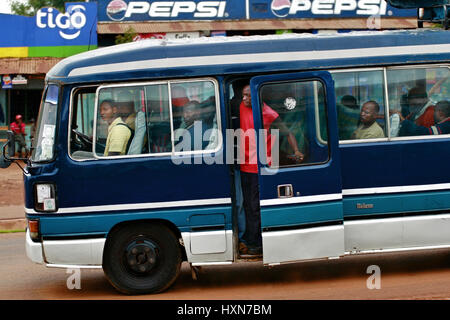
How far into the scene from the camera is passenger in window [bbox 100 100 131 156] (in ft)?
27.1

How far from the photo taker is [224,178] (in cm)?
829

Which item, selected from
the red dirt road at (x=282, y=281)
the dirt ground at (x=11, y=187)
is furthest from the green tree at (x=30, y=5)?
the red dirt road at (x=282, y=281)

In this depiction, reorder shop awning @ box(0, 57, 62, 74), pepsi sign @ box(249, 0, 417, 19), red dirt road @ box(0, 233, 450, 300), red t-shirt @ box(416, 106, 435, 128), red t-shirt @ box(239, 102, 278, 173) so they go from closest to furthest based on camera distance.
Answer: red dirt road @ box(0, 233, 450, 300) → red t-shirt @ box(239, 102, 278, 173) → red t-shirt @ box(416, 106, 435, 128) → shop awning @ box(0, 57, 62, 74) → pepsi sign @ box(249, 0, 417, 19)

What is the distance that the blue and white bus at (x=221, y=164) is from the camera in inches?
322

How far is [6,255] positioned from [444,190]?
689 cm

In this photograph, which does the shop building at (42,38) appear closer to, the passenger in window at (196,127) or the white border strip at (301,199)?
the passenger in window at (196,127)

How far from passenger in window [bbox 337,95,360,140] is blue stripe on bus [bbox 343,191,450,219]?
2.47 ft

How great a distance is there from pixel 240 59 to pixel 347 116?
1.41 metres

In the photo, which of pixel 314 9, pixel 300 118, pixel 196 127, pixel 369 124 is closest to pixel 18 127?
pixel 314 9

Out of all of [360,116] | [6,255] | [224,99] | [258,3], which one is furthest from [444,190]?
[258,3]

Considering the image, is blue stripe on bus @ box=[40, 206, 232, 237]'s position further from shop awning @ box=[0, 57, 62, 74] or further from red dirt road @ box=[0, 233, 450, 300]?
shop awning @ box=[0, 57, 62, 74]

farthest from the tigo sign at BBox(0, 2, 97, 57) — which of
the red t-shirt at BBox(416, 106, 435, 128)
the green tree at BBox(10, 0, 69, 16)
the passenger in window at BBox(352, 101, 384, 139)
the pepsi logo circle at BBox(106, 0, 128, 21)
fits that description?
the green tree at BBox(10, 0, 69, 16)
